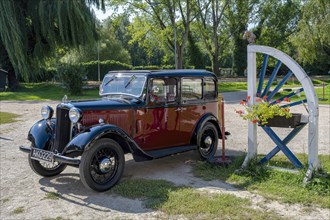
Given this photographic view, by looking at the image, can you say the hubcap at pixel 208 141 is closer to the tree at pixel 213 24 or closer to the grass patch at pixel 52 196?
the grass patch at pixel 52 196

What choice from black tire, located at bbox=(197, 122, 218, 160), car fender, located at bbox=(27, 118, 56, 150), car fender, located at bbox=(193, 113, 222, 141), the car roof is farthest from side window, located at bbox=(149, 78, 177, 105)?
car fender, located at bbox=(27, 118, 56, 150)

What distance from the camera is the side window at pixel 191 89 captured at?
7281 mm

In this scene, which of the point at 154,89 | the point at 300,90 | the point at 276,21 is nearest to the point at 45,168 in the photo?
the point at 154,89

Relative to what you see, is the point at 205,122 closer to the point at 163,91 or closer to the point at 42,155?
A: the point at 163,91

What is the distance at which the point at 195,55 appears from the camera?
49469 millimetres

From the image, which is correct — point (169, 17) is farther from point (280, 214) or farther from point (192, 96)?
point (280, 214)

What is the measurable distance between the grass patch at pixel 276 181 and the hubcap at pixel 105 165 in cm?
163

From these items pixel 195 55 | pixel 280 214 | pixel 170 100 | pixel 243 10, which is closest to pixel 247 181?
pixel 280 214

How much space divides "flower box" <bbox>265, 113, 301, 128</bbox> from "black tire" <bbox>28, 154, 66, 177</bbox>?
3.87 metres

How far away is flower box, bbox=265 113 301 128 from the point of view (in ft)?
18.6

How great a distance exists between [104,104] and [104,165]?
3.66ft

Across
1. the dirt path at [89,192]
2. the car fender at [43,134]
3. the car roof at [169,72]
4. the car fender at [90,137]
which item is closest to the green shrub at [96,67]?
the dirt path at [89,192]

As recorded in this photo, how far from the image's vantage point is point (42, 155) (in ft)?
18.8

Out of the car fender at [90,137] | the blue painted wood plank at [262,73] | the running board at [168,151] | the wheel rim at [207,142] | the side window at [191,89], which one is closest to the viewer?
the car fender at [90,137]
